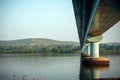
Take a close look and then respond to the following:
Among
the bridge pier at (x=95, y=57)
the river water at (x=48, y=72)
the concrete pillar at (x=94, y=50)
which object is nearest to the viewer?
the river water at (x=48, y=72)

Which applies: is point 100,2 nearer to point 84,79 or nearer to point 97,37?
point 84,79

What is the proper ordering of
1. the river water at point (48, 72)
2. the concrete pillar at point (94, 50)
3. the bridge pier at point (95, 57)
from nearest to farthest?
the river water at point (48, 72)
the bridge pier at point (95, 57)
the concrete pillar at point (94, 50)

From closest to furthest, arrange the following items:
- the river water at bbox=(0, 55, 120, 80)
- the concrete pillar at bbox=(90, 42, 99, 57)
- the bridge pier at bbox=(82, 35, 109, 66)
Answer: the river water at bbox=(0, 55, 120, 80)
the bridge pier at bbox=(82, 35, 109, 66)
the concrete pillar at bbox=(90, 42, 99, 57)

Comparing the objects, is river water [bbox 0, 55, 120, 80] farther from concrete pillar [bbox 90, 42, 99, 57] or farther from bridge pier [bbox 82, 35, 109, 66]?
concrete pillar [bbox 90, 42, 99, 57]

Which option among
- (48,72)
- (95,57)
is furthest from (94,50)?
(48,72)

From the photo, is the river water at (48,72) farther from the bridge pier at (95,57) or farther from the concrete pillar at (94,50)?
the concrete pillar at (94,50)

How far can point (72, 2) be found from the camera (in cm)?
2108

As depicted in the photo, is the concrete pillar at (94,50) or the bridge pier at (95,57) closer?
the bridge pier at (95,57)

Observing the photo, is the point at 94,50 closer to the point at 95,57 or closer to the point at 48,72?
the point at 95,57

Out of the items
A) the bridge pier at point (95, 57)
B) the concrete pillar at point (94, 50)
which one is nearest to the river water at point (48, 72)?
the bridge pier at point (95, 57)

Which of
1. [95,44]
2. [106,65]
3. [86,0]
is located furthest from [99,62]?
[86,0]

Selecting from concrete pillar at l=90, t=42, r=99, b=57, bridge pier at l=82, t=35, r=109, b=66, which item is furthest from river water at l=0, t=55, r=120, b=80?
concrete pillar at l=90, t=42, r=99, b=57

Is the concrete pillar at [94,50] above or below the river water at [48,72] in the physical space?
above

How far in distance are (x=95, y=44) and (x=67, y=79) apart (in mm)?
19455
